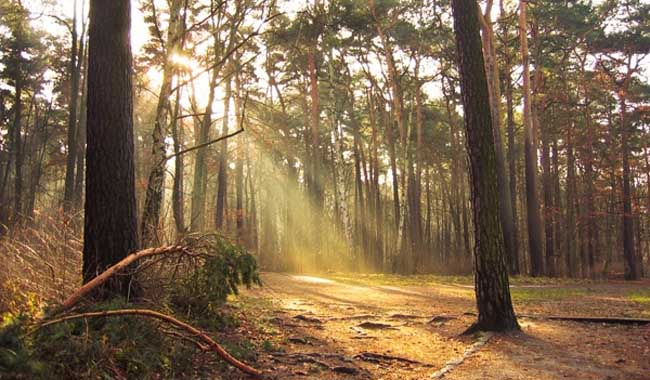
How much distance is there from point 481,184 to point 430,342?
2.17 metres

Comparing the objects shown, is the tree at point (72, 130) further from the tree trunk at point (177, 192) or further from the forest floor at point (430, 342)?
the forest floor at point (430, 342)

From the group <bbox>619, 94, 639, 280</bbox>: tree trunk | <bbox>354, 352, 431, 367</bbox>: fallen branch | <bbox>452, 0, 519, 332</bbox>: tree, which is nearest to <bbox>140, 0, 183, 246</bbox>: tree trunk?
<bbox>354, 352, 431, 367</bbox>: fallen branch

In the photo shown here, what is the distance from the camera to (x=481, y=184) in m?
6.67

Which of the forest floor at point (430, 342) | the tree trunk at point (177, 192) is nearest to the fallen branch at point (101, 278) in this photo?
the tree trunk at point (177, 192)

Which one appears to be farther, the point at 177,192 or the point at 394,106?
the point at 394,106

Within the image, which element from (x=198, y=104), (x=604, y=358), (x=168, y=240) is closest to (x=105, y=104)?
(x=168, y=240)

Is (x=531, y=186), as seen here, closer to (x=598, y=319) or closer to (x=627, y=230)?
(x=627, y=230)

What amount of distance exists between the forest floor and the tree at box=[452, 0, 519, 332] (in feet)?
1.40

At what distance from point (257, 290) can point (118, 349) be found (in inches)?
293

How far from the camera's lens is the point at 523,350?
17.9 feet

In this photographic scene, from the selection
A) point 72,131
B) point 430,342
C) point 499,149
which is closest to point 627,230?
point 499,149

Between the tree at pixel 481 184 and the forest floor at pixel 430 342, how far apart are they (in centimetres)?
43

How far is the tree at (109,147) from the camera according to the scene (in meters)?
5.31

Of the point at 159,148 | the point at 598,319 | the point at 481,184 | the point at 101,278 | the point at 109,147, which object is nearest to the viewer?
the point at 101,278
